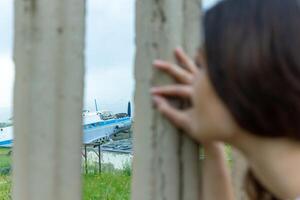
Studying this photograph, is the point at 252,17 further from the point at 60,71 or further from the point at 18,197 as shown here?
the point at 18,197

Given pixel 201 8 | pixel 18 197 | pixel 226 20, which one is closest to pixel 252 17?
pixel 226 20

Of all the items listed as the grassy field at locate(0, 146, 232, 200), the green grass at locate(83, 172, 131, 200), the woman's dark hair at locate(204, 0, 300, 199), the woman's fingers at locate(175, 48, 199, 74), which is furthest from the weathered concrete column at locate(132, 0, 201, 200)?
the green grass at locate(83, 172, 131, 200)

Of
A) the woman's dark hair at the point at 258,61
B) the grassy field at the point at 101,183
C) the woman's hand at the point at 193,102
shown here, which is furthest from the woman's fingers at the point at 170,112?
the grassy field at the point at 101,183

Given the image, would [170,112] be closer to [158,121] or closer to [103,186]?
[158,121]

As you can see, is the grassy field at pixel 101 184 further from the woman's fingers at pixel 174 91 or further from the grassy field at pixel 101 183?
the woman's fingers at pixel 174 91

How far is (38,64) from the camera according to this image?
92 cm

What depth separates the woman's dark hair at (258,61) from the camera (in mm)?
809

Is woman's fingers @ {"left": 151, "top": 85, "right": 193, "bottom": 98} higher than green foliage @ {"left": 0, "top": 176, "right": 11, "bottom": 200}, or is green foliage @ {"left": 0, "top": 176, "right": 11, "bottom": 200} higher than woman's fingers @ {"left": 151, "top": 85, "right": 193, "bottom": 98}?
woman's fingers @ {"left": 151, "top": 85, "right": 193, "bottom": 98}

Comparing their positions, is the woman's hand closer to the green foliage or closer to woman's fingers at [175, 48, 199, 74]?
woman's fingers at [175, 48, 199, 74]

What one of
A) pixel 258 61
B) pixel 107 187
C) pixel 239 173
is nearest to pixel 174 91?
pixel 258 61

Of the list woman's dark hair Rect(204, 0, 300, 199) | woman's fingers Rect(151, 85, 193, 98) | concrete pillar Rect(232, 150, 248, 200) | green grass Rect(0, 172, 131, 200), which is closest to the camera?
woman's dark hair Rect(204, 0, 300, 199)

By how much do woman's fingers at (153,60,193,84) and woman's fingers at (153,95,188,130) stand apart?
1.6 inches

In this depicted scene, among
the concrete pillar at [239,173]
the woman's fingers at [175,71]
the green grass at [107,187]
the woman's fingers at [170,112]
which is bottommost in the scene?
the green grass at [107,187]

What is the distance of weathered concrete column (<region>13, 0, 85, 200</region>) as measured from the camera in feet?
3.03
